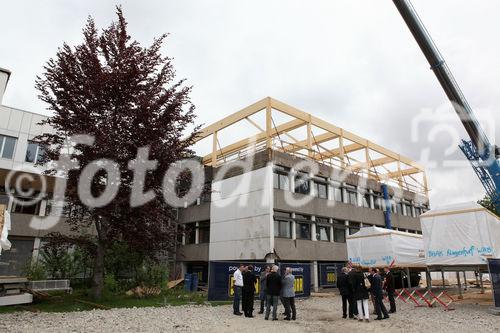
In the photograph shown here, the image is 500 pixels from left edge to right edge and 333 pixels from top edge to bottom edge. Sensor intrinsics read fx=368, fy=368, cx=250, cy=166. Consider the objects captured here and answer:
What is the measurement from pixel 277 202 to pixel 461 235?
12.1 m

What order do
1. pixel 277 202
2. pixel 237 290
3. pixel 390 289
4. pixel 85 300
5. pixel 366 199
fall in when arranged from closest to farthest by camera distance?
1. pixel 237 290
2. pixel 390 289
3. pixel 85 300
4. pixel 277 202
5. pixel 366 199

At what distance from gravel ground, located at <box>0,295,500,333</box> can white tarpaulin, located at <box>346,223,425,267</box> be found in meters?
6.04

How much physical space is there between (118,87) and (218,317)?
964 cm

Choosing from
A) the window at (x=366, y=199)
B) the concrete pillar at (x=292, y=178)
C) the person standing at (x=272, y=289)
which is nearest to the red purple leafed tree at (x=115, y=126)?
the person standing at (x=272, y=289)

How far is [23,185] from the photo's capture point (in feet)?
83.2

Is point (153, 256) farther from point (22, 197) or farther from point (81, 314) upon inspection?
point (22, 197)

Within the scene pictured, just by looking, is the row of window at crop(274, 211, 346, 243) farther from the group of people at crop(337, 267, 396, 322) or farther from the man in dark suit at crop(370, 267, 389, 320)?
the man in dark suit at crop(370, 267, 389, 320)

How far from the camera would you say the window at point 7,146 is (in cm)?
2519

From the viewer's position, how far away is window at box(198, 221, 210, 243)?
29664 millimetres

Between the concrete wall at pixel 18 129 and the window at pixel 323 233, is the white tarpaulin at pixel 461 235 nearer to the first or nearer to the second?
the window at pixel 323 233

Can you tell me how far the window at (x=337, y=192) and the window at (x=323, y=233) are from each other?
9.60 ft

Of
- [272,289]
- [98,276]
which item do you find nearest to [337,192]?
[272,289]

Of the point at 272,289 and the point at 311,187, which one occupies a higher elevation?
the point at 311,187

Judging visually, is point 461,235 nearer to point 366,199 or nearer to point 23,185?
point 366,199
